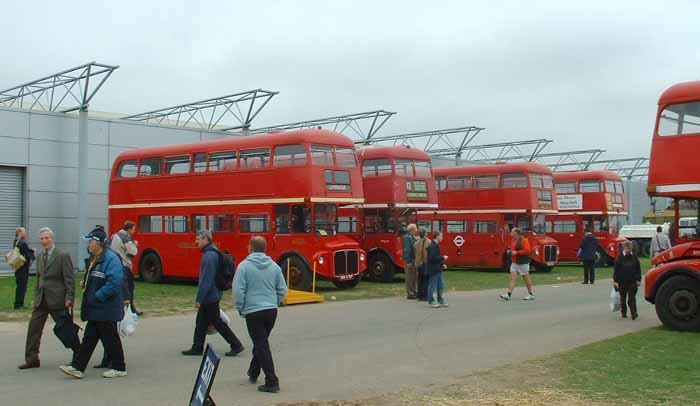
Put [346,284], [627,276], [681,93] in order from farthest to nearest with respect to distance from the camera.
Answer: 1. [346,284]
2. [627,276]
3. [681,93]

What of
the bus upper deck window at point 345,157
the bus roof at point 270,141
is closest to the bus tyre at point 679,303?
the bus upper deck window at point 345,157

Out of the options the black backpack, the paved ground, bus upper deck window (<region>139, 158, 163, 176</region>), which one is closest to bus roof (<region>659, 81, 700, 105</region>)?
the paved ground

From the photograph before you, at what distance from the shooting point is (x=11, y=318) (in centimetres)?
1481

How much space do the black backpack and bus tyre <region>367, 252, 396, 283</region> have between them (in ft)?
49.6

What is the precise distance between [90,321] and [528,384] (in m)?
4.80

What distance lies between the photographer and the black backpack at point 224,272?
34.1 feet

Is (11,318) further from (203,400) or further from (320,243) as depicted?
(203,400)

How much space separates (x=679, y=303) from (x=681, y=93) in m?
3.52

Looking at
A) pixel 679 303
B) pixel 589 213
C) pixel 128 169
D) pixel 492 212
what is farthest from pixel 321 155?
pixel 589 213

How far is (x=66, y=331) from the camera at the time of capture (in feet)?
31.4

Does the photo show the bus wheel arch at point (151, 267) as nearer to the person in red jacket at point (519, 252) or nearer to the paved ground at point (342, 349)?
the paved ground at point (342, 349)

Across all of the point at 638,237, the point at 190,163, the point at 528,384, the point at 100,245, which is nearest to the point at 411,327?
the point at 528,384

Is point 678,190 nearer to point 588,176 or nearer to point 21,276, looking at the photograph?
point 21,276

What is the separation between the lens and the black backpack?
34.1 feet
